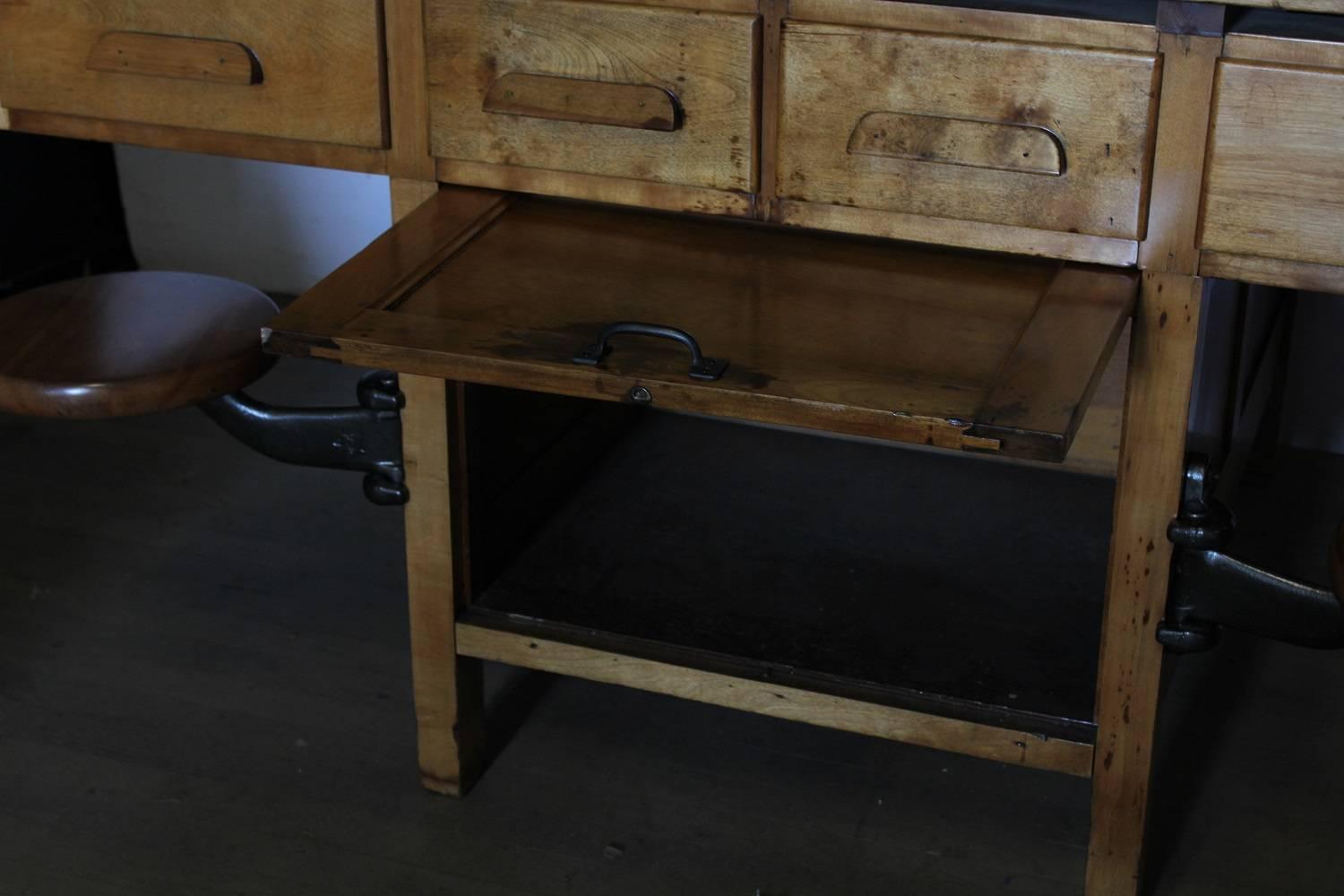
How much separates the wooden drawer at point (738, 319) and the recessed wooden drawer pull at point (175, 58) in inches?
9.9

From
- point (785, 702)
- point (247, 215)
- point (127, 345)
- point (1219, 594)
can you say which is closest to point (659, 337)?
point (785, 702)

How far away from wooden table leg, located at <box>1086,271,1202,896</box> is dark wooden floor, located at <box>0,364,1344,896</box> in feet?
0.51

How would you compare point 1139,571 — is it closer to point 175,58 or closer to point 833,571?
point 833,571

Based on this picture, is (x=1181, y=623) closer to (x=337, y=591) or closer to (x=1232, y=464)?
(x=1232, y=464)

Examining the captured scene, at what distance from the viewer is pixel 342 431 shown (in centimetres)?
198

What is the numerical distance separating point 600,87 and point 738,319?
30 cm

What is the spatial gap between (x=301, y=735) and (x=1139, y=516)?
3.78 ft

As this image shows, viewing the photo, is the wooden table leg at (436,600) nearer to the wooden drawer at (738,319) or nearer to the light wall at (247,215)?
the wooden drawer at (738,319)

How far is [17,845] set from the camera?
201 centimetres

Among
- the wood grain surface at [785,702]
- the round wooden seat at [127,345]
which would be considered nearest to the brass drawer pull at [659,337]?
the wood grain surface at [785,702]

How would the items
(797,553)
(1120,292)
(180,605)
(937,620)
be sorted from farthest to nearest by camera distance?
(180,605)
(797,553)
(937,620)
(1120,292)

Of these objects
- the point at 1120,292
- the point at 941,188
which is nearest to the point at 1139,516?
the point at 1120,292

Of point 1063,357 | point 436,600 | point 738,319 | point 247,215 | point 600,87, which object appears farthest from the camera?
point 247,215

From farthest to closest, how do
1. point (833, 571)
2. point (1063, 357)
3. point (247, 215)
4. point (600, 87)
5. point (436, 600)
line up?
point (247, 215) < point (833, 571) < point (436, 600) < point (600, 87) < point (1063, 357)
